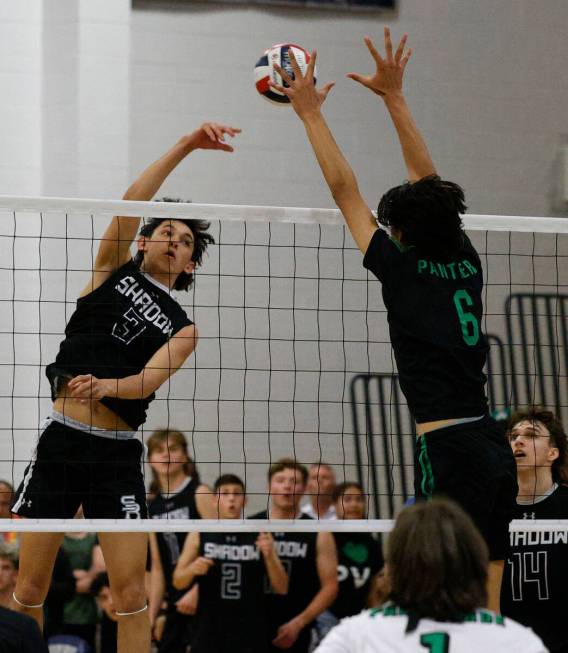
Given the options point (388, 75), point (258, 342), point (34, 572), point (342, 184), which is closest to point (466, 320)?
point (342, 184)

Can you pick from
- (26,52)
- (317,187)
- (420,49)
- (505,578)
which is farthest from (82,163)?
(505,578)

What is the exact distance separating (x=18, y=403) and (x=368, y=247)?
509 cm

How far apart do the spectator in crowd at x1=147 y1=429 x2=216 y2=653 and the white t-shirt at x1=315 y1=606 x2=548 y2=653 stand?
496 centimetres

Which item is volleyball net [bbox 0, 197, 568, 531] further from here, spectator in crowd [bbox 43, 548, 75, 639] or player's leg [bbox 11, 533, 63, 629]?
player's leg [bbox 11, 533, 63, 629]

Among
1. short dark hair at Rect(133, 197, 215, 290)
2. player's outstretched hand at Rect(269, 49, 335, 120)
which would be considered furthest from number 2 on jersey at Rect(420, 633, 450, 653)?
short dark hair at Rect(133, 197, 215, 290)

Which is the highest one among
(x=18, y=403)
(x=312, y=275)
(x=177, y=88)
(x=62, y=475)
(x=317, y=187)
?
(x=177, y=88)

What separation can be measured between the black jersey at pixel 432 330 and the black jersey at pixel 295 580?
3.83m

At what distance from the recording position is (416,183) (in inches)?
157

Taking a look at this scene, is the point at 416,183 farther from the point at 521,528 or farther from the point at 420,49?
the point at 420,49

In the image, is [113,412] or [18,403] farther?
[18,403]

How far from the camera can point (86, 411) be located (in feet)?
15.9

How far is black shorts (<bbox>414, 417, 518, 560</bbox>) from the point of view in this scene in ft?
12.7

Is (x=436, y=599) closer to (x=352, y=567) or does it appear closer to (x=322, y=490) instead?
(x=352, y=567)

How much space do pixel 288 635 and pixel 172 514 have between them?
4.01 ft
